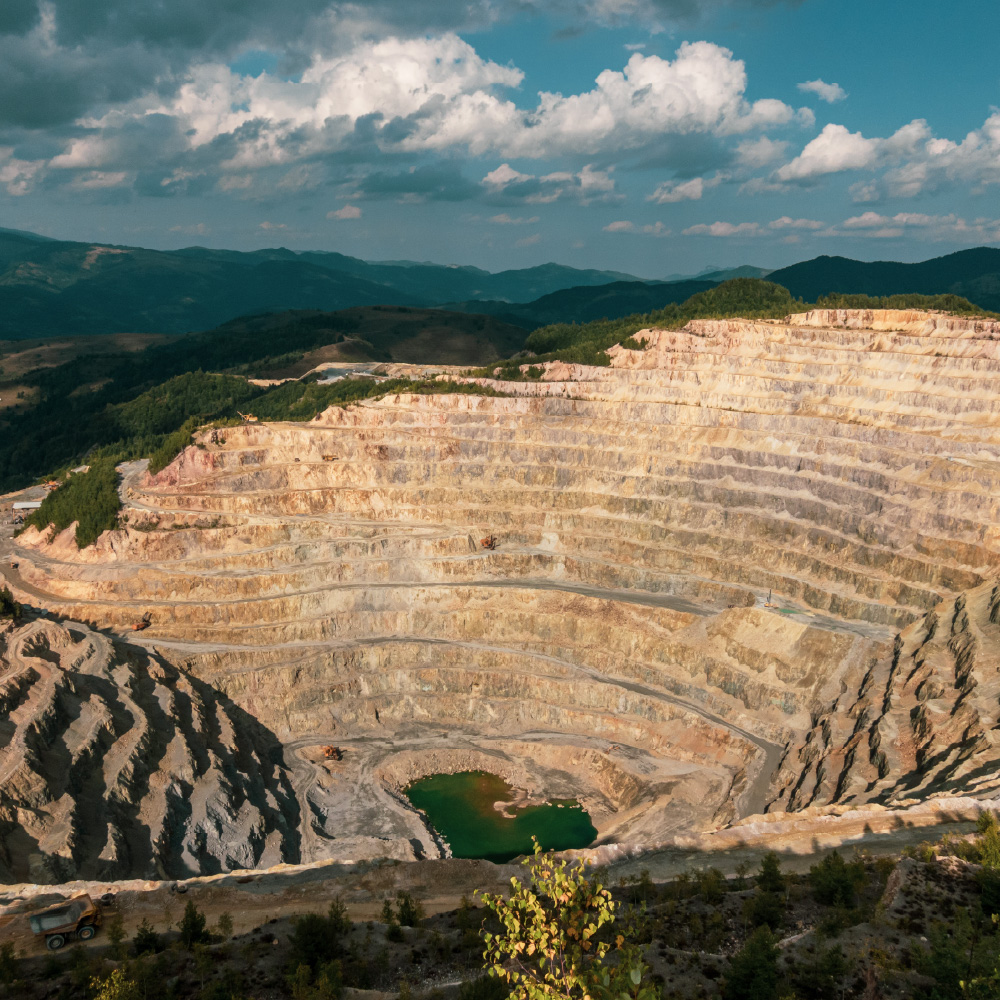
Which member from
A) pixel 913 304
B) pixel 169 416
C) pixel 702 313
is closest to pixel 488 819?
pixel 913 304

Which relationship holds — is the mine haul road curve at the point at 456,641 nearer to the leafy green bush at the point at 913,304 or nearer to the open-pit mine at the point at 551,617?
the open-pit mine at the point at 551,617

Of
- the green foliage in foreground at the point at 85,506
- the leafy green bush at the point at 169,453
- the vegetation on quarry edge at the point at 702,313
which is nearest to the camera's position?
the green foliage in foreground at the point at 85,506

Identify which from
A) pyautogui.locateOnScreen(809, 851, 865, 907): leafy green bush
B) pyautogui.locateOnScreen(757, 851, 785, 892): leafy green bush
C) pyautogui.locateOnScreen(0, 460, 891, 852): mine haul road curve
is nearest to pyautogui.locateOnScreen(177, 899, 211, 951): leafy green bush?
pyautogui.locateOnScreen(757, 851, 785, 892): leafy green bush

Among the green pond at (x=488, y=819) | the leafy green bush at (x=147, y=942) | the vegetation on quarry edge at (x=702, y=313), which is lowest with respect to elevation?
the green pond at (x=488, y=819)

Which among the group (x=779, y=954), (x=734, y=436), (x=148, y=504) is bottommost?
(x=779, y=954)

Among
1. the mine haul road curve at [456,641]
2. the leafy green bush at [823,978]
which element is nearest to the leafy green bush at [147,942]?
the leafy green bush at [823,978]

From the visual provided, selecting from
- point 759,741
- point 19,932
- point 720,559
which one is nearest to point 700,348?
point 720,559

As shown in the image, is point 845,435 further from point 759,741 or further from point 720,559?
point 759,741
